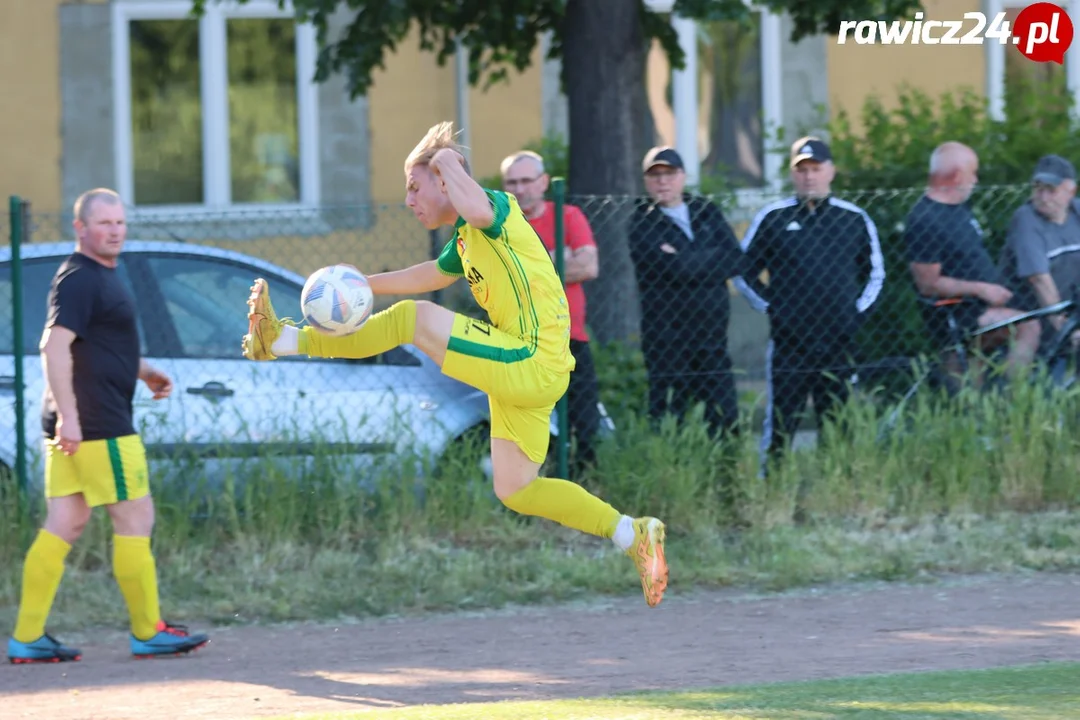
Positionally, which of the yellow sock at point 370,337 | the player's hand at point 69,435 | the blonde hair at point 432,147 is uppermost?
the blonde hair at point 432,147

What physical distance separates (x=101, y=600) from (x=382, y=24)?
450 cm

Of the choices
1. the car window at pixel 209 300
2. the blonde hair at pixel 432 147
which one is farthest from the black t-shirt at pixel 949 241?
the blonde hair at pixel 432 147

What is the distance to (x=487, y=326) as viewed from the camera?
5883 mm

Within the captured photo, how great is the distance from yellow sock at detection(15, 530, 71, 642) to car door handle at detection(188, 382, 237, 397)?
5.09ft

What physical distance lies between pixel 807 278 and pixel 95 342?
4.00m

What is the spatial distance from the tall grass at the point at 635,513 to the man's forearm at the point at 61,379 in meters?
1.38

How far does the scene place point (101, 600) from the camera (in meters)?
7.64

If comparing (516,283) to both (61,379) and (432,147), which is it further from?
(61,379)

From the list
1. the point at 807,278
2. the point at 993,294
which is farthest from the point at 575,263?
the point at 993,294

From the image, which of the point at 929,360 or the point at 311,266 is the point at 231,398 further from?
the point at 311,266

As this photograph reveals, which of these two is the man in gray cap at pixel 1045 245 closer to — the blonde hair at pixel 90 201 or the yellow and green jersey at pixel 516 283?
the yellow and green jersey at pixel 516 283

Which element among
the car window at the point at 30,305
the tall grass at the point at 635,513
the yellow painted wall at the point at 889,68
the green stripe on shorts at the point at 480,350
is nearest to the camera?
the green stripe on shorts at the point at 480,350

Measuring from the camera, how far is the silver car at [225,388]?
8.23m

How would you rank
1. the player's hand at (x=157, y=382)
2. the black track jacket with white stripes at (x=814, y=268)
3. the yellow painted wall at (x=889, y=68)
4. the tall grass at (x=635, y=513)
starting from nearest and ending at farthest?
the player's hand at (x=157, y=382)
the tall grass at (x=635, y=513)
the black track jacket with white stripes at (x=814, y=268)
the yellow painted wall at (x=889, y=68)
